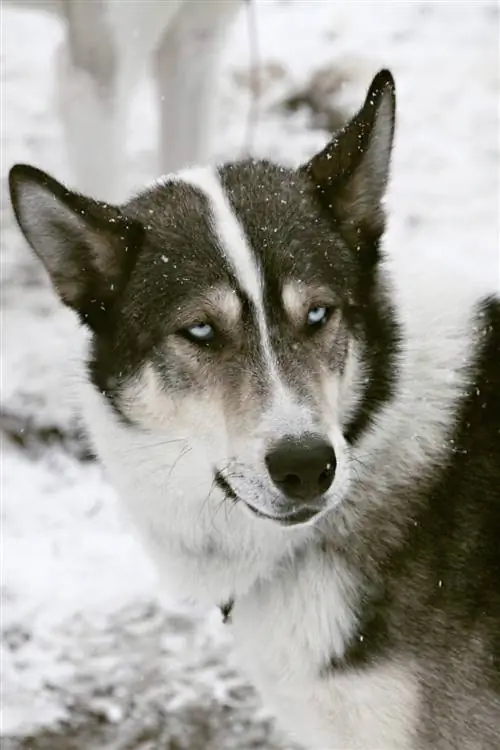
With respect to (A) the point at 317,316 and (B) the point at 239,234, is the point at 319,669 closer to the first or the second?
(A) the point at 317,316

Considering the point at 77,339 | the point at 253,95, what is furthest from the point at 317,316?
the point at 253,95

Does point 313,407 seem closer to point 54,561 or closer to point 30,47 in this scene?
point 54,561

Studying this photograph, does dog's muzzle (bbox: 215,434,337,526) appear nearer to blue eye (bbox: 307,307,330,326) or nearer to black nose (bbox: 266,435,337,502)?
black nose (bbox: 266,435,337,502)

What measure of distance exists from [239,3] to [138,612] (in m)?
2.58

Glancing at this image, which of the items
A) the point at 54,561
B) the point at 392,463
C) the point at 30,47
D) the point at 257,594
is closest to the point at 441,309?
the point at 392,463

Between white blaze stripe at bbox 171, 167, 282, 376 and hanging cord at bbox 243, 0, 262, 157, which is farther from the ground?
hanging cord at bbox 243, 0, 262, 157

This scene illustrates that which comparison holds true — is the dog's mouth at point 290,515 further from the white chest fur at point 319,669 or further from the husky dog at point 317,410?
the white chest fur at point 319,669

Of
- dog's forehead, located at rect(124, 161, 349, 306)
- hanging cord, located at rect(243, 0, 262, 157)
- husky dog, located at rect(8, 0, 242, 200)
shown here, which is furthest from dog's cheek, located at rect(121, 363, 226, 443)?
hanging cord, located at rect(243, 0, 262, 157)

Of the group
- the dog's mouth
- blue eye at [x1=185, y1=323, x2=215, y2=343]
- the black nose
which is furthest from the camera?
blue eye at [x1=185, y1=323, x2=215, y2=343]

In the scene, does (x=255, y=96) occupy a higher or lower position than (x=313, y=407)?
higher

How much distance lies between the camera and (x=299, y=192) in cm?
245

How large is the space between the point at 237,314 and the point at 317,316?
19 centimetres

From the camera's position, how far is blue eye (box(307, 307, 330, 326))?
232 cm

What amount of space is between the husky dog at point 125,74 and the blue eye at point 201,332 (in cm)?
214
